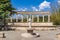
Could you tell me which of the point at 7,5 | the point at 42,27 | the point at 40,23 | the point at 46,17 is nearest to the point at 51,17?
the point at 46,17

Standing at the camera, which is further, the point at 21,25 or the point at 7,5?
the point at 21,25

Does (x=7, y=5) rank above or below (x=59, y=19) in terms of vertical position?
above

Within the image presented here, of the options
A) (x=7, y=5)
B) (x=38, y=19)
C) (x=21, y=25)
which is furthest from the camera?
(x=38, y=19)

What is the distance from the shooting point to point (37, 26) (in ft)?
119

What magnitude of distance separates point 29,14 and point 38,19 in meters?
2.09

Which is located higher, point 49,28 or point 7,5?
point 7,5

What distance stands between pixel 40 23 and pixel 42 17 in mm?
2439

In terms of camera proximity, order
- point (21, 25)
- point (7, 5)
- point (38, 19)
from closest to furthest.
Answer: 1. point (7, 5)
2. point (21, 25)
3. point (38, 19)

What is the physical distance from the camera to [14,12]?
1533 inches

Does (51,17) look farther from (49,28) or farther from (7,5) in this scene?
(7,5)

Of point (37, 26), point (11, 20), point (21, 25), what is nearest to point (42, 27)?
point (37, 26)

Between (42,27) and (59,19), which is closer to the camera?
(42,27)

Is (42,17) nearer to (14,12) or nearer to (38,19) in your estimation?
(38,19)

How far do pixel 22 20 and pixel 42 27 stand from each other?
606 cm
